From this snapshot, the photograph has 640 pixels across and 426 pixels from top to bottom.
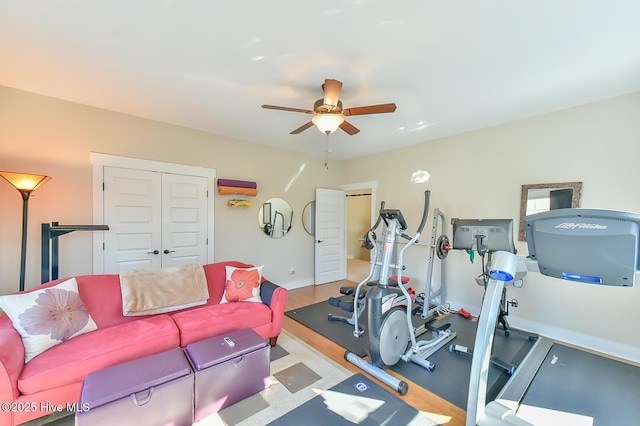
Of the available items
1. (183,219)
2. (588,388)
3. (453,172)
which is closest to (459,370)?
(588,388)

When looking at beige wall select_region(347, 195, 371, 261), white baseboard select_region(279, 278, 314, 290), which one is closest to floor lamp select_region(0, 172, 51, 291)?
white baseboard select_region(279, 278, 314, 290)

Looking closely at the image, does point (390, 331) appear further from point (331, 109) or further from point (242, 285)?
point (331, 109)

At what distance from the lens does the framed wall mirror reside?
3.12 meters

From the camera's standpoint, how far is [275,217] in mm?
4992

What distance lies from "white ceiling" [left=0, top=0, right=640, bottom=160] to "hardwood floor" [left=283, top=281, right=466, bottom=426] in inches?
109

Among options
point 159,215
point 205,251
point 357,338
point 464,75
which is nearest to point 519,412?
point 357,338

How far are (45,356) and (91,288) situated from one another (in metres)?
0.74

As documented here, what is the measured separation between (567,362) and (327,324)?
2.54m

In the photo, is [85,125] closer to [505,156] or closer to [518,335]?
[505,156]

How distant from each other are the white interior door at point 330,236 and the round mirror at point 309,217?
0.10 meters

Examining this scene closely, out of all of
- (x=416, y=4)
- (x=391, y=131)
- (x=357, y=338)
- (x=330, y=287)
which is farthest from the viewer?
(x=330, y=287)

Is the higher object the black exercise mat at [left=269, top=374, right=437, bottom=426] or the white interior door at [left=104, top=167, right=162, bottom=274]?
the white interior door at [left=104, top=167, right=162, bottom=274]

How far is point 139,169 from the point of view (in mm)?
3586

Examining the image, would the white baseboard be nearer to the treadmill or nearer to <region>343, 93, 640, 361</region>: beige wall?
<region>343, 93, 640, 361</region>: beige wall
